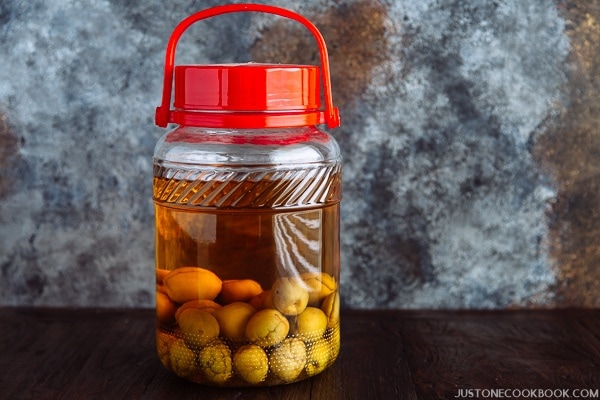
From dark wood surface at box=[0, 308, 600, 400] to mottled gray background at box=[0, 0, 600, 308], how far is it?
53mm

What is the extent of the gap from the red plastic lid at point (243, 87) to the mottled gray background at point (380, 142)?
271mm

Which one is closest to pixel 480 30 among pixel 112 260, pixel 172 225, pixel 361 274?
pixel 361 274

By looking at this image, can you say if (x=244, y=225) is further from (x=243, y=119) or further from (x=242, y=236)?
(x=243, y=119)

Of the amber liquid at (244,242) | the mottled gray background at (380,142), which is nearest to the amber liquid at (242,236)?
the amber liquid at (244,242)

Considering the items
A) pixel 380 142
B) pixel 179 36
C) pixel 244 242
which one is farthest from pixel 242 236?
pixel 380 142

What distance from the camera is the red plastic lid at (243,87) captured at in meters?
0.81

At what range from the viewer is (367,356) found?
974 mm

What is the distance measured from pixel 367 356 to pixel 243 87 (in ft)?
1.26

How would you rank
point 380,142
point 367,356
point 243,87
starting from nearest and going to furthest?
point 243,87, point 367,356, point 380,142

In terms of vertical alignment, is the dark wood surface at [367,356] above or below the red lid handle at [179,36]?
below

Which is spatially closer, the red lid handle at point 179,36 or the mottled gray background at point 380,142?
the red lid handle at point 179,36

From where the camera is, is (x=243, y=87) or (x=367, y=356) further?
(x=367, y=356)

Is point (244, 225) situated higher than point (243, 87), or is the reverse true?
point (243, 87)

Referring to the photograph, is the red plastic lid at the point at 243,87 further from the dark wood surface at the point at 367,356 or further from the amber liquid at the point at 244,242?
the dark wood surface at the point at 367,356
